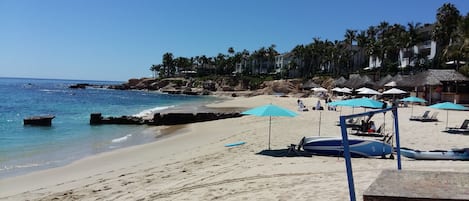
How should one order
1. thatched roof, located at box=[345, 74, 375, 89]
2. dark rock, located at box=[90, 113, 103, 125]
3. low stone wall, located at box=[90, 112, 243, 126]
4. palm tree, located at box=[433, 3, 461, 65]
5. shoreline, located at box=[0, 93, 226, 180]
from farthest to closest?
palm tree, located at box=[433, 3, 461, 65]
thatched roof, located at box=[345, 74, 375, 89]
dark rock, located at box=[90, 113, 103, 125]
low stone wall, located at box=[90, 112, 243, 126]
shoreline, located at box=[0, 93, 226, 180]

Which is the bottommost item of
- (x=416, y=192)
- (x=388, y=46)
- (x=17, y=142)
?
(x=17, y=142)

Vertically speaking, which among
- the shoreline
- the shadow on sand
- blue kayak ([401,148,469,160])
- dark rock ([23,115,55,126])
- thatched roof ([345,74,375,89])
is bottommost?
the shoreline

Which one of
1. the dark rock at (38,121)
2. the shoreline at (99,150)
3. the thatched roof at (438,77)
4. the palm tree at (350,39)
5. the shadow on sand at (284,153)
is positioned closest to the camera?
the shadow on sand at (284,153)

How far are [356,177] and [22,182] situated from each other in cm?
958

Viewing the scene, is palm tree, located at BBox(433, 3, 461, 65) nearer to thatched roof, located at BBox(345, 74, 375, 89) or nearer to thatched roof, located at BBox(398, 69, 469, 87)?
thatched roof, located at BBox(345, 74, 375, 89)

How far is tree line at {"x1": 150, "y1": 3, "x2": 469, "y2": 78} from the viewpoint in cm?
6044

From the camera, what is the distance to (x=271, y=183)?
9.20 metres

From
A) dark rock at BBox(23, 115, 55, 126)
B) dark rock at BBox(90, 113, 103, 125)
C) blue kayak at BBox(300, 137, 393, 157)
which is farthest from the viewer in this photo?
dark rock at BBox(90, 113, 103, 125)

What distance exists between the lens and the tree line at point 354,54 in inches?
2379

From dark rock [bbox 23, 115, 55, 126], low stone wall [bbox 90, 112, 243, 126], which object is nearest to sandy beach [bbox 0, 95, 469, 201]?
low stone wall [bbox 90, 112, 243, 126]

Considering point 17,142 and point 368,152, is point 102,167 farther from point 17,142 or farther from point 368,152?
point 17,142

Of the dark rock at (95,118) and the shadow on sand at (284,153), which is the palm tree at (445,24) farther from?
the shadow on sand at (284,153)

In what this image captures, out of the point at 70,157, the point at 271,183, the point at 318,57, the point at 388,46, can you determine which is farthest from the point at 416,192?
the point at 318,57

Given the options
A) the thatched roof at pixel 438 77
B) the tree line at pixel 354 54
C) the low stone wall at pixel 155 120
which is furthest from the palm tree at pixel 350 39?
the low stone wall at pixel 155 120
